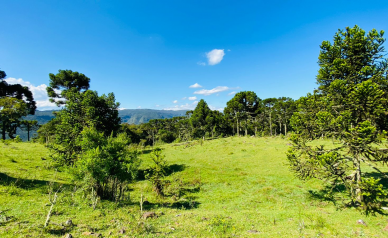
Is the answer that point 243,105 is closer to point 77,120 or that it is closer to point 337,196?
point 337,196

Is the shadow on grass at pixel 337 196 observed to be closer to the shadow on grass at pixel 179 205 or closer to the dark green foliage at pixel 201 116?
the shadow on grass at pixel 179 205

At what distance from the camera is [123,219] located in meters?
8.95

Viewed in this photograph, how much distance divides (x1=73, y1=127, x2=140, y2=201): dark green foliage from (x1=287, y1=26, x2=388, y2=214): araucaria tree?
11.7m

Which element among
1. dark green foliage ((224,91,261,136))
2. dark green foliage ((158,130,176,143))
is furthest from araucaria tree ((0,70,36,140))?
dark green foliage ((158,130,176,143))

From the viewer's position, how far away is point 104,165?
37.3 ft

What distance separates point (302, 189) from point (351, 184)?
6174mm

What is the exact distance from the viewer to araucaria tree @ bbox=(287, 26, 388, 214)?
9656 mm

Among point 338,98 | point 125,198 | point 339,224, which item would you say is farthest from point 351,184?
point 125,198

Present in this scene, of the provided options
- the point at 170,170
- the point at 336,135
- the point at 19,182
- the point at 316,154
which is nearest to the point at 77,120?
the point at 19,182

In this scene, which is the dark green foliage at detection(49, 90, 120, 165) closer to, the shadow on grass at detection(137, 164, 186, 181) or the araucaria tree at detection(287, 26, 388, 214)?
the shadow on grass at detection(137, 164, 186, 181)

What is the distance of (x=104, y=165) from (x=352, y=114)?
16.4 m

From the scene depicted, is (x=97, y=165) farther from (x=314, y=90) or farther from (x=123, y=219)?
(x=314, y=90)

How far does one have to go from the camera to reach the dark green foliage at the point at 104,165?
11.1 meters

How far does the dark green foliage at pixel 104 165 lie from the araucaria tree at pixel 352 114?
11695 millimetres
